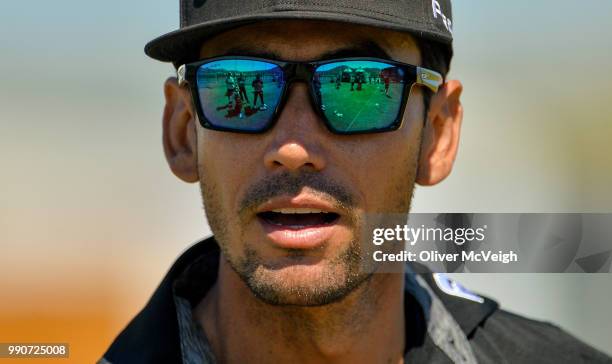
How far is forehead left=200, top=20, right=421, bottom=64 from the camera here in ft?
8.71

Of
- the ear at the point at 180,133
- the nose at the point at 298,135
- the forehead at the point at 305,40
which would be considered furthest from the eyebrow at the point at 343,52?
the ear at the point at 180,133

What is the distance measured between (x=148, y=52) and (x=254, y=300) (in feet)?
3.05

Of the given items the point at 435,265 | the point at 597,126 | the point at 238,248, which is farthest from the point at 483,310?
the point at 597,126

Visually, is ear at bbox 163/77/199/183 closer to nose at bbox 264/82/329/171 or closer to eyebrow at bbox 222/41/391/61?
eyebrow at bbox 222/41/391/61

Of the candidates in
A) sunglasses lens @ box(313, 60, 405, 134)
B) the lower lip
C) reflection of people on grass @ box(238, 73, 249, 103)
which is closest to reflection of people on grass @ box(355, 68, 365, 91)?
sunglasses lens @ box(313, 60, 405, 134)

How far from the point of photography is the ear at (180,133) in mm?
3044

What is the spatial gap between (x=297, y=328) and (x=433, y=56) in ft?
3.46

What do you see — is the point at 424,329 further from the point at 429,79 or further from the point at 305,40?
the point at 305,40

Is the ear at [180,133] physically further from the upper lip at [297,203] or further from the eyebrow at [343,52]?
the upper lip at [297,203]

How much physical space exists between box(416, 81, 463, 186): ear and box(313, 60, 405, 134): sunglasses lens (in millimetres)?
323

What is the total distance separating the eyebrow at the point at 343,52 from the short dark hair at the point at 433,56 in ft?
0.66

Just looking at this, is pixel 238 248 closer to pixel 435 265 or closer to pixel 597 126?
pixel 435 265

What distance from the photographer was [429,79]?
2.86 m

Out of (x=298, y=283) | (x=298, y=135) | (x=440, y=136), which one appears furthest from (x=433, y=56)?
(x=298, y=283)
